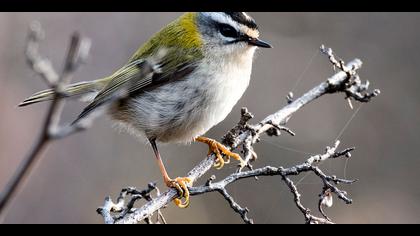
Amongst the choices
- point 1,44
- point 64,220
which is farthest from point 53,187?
point 1,44

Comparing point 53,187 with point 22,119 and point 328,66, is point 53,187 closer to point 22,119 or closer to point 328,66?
point 22,119

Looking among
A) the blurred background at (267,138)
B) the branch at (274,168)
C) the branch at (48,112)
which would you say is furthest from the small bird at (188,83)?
the branch at (48,112)

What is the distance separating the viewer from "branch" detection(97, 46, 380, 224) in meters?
2.23

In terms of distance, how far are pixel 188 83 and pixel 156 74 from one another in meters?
0.32

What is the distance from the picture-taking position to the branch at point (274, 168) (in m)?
2.23

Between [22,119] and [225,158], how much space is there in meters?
2.63

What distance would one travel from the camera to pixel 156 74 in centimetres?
363

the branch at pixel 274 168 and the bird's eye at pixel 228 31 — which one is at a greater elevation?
the bird's eye at pixel 228 31

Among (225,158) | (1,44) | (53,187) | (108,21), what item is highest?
(108,21)

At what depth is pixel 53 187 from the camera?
520cm

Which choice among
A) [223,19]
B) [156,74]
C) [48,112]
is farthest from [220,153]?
[48,112]

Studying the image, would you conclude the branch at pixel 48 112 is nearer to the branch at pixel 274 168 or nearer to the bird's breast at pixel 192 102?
the branch at pixel 274 168

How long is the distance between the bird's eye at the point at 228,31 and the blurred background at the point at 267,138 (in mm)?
1987

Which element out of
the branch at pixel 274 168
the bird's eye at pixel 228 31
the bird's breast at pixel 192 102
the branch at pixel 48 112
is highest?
the bird's eye at pixel 228 31
